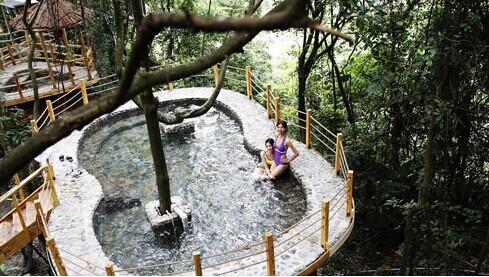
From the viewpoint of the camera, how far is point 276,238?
21.0 feet

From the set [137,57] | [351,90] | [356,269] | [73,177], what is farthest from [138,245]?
[351,90]

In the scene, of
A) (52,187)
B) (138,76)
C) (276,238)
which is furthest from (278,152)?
(138,76)

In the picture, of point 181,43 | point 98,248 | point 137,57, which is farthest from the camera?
point 181,43

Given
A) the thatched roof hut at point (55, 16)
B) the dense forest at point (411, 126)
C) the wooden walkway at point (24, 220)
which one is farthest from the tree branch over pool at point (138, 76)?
the thatched roof hut at point (55, 16)

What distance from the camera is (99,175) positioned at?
8.94 meters

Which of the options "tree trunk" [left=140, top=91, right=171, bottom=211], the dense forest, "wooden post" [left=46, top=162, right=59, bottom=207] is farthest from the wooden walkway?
the dense forest

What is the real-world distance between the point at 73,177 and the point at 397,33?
20.6 ft

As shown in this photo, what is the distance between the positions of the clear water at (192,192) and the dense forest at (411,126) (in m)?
1.99

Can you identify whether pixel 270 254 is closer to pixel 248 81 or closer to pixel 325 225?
pixel 325 225

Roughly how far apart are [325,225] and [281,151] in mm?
2323

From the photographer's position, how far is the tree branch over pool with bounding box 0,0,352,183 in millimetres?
1605

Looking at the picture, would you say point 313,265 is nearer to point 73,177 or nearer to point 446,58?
point 446,58

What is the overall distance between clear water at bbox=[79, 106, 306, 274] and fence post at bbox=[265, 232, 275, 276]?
982mm

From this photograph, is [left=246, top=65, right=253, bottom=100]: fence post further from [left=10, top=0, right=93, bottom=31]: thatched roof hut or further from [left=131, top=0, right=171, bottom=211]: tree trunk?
[left=131, top=0, right=171, bottom=211]: tree trunk
